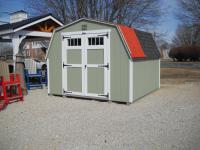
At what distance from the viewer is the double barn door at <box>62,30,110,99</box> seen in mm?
7637

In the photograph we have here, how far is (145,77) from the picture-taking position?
8.66 metres

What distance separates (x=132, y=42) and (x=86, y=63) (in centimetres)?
156

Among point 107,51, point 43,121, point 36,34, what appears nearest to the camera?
point 43,121

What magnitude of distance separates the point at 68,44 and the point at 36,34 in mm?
3747

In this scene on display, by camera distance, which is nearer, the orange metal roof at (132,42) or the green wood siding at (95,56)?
the orange metal roof at (132,42)

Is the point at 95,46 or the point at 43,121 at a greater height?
the point at 95,46

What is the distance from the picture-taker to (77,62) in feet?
26.9

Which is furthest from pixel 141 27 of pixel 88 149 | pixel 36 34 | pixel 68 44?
pixel 88 149

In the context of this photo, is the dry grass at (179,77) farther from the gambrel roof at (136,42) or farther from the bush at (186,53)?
the bush at (186,53)

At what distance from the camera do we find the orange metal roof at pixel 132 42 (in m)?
7.34

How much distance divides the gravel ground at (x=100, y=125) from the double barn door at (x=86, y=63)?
1.45 ft

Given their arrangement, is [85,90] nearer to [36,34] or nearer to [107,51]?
[107,51]

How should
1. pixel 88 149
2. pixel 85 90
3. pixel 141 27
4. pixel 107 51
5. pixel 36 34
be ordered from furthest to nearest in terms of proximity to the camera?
pixel 141 27, pixel 36 34, pixel 85 90, pixel 107 51, pixel 88 149

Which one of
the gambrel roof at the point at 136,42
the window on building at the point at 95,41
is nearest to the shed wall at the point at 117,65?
the gambrel roof at the point at 136,42
